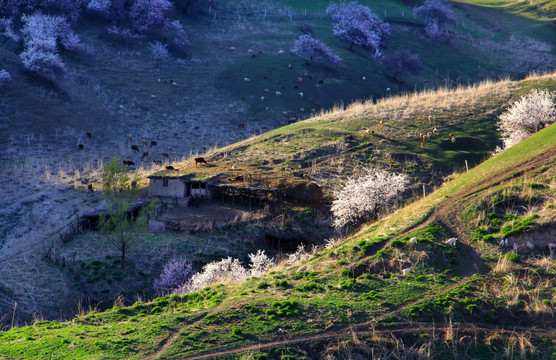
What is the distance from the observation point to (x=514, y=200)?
26750 millimetres

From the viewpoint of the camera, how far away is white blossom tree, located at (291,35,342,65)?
84.4 meters

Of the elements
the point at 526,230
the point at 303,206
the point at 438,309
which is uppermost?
the point at 526,230

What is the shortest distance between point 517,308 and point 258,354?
32.0 ft

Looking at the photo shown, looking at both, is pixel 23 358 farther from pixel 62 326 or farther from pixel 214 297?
pixel 214 297

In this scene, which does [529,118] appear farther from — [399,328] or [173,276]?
[399,328]

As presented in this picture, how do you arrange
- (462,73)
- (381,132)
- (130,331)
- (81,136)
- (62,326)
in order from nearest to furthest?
(130,331), (62,326), (381,132), (81,136), (462,73)

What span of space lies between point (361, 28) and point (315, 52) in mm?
14517

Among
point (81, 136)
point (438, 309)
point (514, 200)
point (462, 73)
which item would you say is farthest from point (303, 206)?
point (462, 73)

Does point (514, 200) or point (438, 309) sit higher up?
point (514, 200)

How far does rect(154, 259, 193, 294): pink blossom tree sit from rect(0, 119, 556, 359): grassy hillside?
7.14 metres

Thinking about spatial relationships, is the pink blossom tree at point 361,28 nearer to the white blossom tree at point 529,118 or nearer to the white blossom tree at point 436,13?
the white blossom tree at point 436,13

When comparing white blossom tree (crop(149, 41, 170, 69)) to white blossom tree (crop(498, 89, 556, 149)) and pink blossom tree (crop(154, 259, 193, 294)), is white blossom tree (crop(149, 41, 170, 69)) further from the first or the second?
pink blossom tree (crop(154, 259, 193, 294))

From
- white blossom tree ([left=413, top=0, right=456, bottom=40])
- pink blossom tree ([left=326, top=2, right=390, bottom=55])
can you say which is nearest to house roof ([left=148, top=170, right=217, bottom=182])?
pink blossom tree ([left=326, top=2, right=390, bottom=55])

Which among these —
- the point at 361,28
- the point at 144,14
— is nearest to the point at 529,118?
the point at 361,28
